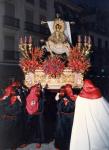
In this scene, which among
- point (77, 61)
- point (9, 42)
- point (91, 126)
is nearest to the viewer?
point (91, 126)

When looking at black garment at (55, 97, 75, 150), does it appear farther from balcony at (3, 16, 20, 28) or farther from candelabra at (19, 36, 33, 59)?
balcony at (3, 16, 20, 28)

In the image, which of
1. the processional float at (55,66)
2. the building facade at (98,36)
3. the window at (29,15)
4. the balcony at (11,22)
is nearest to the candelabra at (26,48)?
the processional float at (55,66)

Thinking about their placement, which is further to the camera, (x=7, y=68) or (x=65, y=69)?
(x=7, y=68)

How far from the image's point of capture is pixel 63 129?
9664 millimetres

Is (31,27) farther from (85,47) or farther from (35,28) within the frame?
(85,47)

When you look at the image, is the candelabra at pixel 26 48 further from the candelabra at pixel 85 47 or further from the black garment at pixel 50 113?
the candelabra at pixel 85 47

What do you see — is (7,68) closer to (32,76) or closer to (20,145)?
(32,76)

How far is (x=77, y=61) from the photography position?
14719 millimetres

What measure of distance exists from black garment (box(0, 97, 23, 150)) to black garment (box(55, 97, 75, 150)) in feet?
2.98

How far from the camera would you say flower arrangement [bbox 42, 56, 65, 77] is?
14.9m

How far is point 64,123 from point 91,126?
7.43 ft

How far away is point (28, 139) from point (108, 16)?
30.0 feet

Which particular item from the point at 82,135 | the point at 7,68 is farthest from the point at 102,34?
the point at 82,135

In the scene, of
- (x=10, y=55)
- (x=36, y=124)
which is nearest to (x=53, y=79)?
(x=36, y=124)
